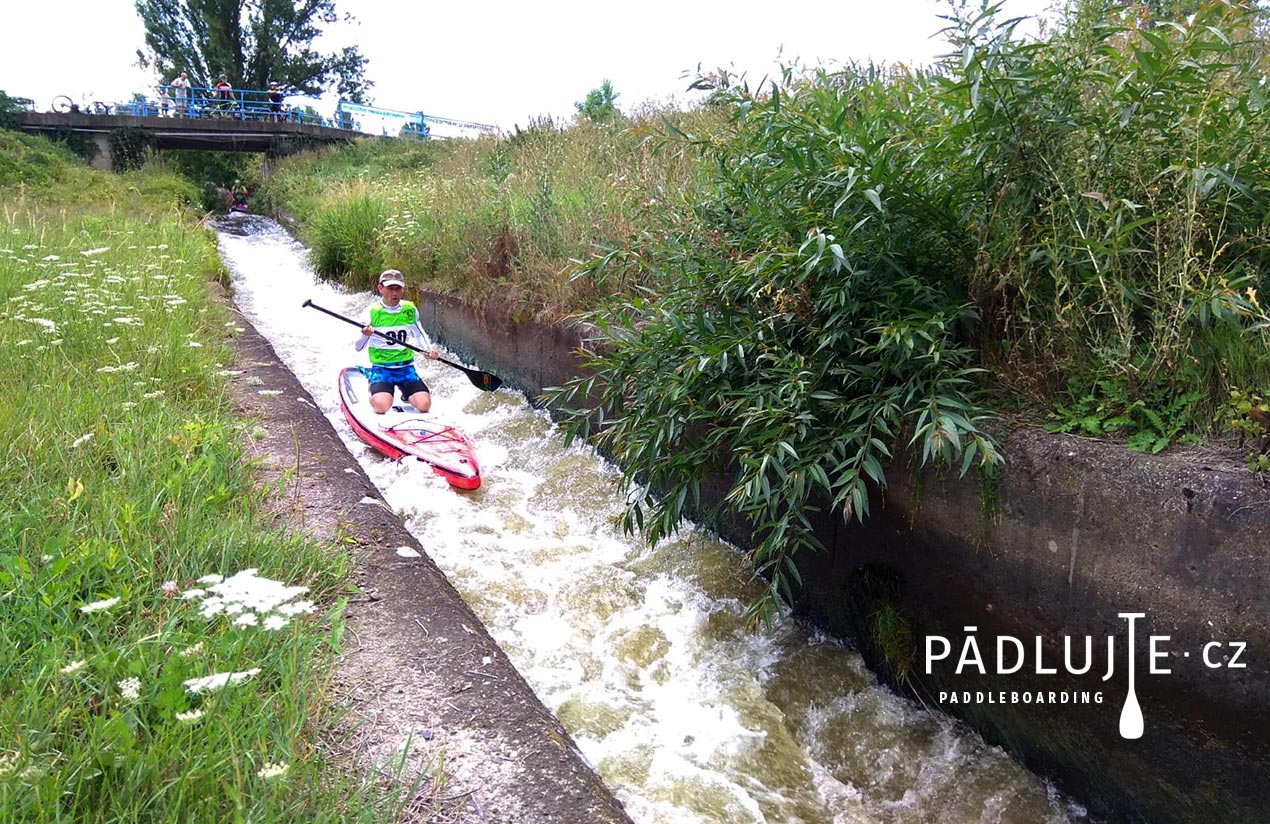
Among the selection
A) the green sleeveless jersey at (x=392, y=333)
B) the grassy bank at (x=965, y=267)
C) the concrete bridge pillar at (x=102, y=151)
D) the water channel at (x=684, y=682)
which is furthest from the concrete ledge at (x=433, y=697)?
the concrete bridge pillar at (x=102, y=151)

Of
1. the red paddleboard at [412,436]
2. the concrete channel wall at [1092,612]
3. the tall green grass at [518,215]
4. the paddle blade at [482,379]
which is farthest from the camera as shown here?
the paddle blade at [482,379]

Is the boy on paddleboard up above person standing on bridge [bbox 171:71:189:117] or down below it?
below

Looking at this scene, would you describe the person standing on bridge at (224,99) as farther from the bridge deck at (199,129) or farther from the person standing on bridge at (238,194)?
the person standing on bridge at (238,194)

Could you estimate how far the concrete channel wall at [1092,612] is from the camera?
7.19 feet

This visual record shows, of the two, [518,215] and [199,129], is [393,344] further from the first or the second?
[199,129]

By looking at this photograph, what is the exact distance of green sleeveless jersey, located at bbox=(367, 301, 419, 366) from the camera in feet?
22.9

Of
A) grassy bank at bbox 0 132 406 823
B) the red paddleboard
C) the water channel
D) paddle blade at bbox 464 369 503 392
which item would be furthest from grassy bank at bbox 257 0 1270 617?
paddle blade at bbox 464 369 503 392

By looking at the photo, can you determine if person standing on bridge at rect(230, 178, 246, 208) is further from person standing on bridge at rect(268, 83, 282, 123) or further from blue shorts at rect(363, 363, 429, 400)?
blue shorts at rect(363, 363, 429, 400)

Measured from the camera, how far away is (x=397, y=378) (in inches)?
277

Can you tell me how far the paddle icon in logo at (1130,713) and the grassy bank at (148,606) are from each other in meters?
2.25

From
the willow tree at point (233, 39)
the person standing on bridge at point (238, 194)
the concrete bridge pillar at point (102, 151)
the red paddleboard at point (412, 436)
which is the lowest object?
the red paddleboard at point (412, 436)

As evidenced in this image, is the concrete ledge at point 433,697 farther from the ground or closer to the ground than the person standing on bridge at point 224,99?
closer to the ground

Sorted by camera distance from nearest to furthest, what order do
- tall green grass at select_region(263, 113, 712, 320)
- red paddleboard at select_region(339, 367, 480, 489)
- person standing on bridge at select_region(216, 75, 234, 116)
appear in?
red paddleboard at select_region(339, 367, 480, 489) < tall green grass at select_region(263, 113, 712, 320) < person standing on bridge at select_region(216, 75, 234, 116)

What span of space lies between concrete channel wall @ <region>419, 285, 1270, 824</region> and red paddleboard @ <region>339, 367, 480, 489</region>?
3037 millimetres
